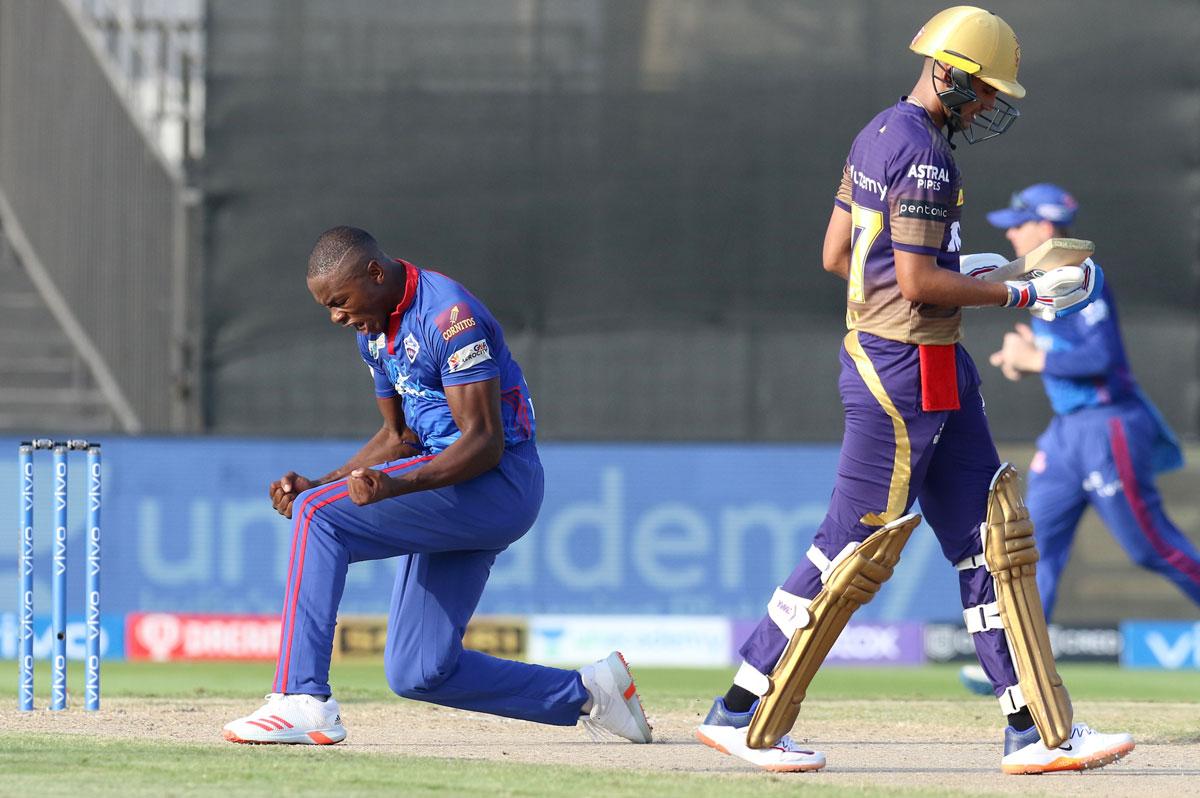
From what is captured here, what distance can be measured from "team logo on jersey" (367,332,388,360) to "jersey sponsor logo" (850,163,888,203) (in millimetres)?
1365

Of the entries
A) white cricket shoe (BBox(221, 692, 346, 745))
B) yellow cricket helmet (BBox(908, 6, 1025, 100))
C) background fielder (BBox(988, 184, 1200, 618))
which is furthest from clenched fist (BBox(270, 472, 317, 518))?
background fielder (BBox(988, 184, 1200, 618))

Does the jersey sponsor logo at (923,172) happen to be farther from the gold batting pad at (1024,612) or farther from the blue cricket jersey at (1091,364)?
the blue cricket jersey at (1091,364)

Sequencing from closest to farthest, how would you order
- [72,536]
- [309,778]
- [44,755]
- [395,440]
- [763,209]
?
[309,778], [44,755], [395,440], [72,536], [763,209]

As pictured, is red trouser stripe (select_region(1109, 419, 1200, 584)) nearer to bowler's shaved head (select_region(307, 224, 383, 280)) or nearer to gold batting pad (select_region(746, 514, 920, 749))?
gold batting pad (select_region(746, 514, 920, 749))

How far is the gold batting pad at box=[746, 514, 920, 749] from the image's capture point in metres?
5.02

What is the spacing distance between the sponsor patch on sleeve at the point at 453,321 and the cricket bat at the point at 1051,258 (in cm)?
140

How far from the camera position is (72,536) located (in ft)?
33.5

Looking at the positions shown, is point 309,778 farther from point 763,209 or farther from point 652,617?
point 763,209

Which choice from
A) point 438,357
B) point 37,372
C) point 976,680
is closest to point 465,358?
point 438,357

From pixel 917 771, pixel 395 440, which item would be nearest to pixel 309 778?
pixel 395 440

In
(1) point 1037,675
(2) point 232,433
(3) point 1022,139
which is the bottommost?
(2) point 232,433

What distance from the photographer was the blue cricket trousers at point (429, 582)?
202 inches

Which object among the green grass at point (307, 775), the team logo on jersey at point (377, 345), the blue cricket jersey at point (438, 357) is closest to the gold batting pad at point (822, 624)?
the green grass at point (307, 775)

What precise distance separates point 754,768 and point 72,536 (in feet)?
19.6
